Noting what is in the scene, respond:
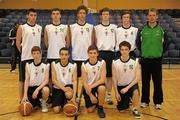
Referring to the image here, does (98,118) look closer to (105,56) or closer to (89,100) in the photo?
(89,100)

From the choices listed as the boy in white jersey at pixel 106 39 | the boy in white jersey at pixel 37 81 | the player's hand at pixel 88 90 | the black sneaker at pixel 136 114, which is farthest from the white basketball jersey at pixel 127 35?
the boy in white jersey at pixel 37 81

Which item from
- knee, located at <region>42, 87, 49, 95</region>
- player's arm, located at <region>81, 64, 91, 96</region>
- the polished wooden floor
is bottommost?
the polished wooden floor

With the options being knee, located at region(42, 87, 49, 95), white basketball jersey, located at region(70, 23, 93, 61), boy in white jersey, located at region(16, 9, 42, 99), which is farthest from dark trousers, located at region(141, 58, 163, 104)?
boy in white jersey, located at region(16, 9, 42, 99)

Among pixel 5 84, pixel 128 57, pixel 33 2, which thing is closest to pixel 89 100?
pixel 128 57

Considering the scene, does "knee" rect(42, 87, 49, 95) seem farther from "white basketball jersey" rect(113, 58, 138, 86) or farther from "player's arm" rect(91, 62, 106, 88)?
"white basketball jersey" rect(113, 58, 138, 86)

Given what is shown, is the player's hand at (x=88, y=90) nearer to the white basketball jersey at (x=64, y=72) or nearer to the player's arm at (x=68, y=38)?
the white basketball jersey at (x=64, y=72)

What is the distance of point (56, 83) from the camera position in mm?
5781

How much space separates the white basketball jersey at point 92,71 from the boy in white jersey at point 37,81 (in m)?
0.69

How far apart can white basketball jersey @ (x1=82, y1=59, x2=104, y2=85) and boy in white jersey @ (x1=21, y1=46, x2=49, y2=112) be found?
69 cm

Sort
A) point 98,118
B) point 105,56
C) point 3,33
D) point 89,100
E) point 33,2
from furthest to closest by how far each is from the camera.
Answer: point 33,2 → point 3,33 → point 105,56 → point 89,100 → point 98,118

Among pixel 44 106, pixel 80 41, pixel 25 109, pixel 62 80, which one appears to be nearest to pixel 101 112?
pixel 62 80

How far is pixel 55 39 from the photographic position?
6039 millimetres

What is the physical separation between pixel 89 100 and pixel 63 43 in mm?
1142

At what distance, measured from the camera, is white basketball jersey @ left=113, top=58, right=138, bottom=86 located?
575 centimetres
